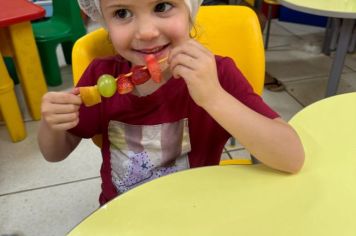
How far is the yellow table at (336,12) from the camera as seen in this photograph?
1548 mm

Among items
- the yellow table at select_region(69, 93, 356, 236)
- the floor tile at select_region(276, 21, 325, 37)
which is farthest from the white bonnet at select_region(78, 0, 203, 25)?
the floor tile at select_region(276, 21, 325, 37)

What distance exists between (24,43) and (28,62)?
11cm

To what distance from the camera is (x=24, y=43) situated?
191 cm

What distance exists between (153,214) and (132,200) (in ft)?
0.14

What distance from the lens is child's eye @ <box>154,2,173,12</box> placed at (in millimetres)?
647

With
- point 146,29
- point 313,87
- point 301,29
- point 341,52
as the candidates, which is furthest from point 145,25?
point 301,29

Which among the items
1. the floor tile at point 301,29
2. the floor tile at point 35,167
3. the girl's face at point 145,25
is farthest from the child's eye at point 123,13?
the floor tile at point 301,29

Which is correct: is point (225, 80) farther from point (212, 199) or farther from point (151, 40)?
point (212, 199)

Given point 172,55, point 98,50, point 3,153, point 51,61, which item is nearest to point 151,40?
point 172,55

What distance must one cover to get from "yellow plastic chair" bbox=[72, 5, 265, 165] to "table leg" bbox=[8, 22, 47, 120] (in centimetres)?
118

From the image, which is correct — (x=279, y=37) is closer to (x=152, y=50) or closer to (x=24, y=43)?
(x=24, y=43)

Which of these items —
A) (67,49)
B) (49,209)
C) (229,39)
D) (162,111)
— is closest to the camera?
(162,111)

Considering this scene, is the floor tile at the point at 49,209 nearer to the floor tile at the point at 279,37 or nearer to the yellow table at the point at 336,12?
the yellow table at the point at 336,12

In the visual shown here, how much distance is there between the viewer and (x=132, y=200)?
54cm
